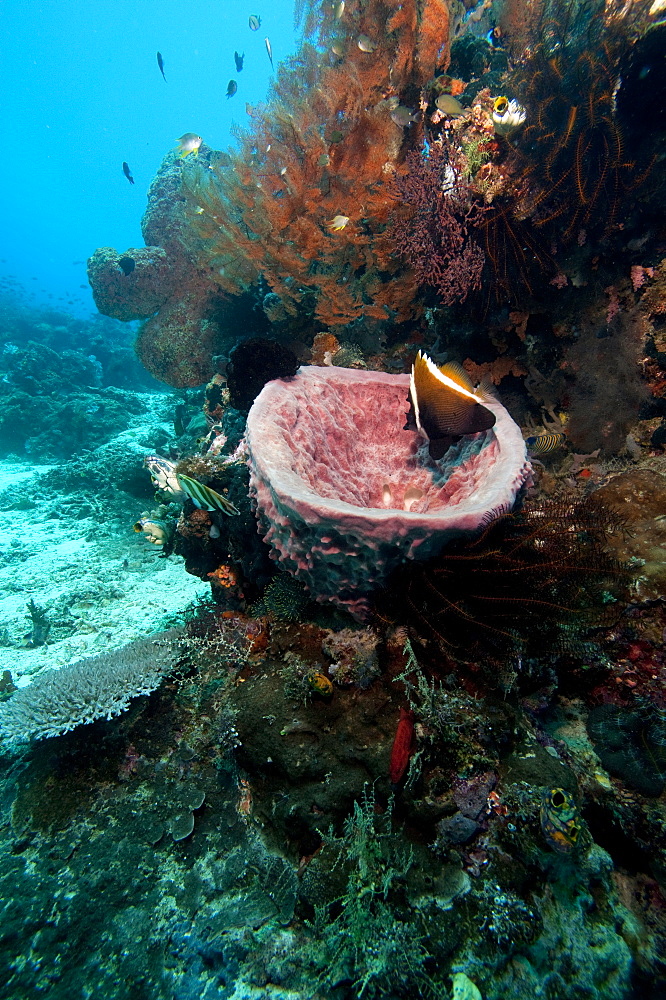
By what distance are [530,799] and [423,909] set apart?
76cm

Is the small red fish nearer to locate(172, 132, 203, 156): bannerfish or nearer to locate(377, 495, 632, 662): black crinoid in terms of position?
locate(377, 495, 632, 662): black crinoid

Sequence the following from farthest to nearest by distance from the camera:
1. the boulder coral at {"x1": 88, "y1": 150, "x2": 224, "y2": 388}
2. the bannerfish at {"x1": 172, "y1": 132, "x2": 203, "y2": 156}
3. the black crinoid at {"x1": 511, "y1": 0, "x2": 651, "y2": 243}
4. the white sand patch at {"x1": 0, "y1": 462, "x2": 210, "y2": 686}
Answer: the bannerfish at {"x1": 172, "y1": 132, "x2": 203, "y2": 156} → the boulder coral at {"x1": 88, "y1": 150, "x2": 224, "y2": 388} → the white sand patch at {"x1": 0, "y1": 462, "x2": 210, "y2": 686} → the black crinoid at {"x1": 511, "y1": 0, "x2": 651, "y2": 243}

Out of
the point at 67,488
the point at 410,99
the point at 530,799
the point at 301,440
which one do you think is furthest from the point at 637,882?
the point at 67,488

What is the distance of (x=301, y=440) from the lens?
3145mm

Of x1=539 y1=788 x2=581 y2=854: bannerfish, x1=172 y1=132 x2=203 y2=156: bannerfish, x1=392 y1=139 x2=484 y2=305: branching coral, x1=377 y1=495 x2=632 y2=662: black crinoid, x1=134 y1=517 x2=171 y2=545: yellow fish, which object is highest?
x1=172 y1=132 x2=203 y2=156: bannerfish

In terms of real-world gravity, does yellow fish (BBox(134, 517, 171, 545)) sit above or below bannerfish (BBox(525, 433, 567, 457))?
below

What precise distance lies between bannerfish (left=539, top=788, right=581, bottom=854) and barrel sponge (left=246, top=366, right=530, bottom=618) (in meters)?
1.26

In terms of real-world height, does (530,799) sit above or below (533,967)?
above

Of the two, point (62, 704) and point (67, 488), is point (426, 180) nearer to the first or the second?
point (62, 704)

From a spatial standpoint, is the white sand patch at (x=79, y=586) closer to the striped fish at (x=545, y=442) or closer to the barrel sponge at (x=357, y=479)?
the barrel sponge at (x=357, y=479)

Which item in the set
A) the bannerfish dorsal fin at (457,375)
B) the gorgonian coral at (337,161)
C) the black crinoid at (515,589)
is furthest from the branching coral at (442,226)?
the black crinoid at (515,589)

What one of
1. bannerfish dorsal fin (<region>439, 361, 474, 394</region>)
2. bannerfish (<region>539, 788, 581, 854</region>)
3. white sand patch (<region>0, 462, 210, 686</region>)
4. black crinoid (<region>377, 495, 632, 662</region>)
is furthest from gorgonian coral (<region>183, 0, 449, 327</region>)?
bannerfish (<region>539, 788, 581, 854</region>)

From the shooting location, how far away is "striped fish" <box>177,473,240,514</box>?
10.7 ft

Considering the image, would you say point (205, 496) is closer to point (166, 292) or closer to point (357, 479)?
point (357, 479)
